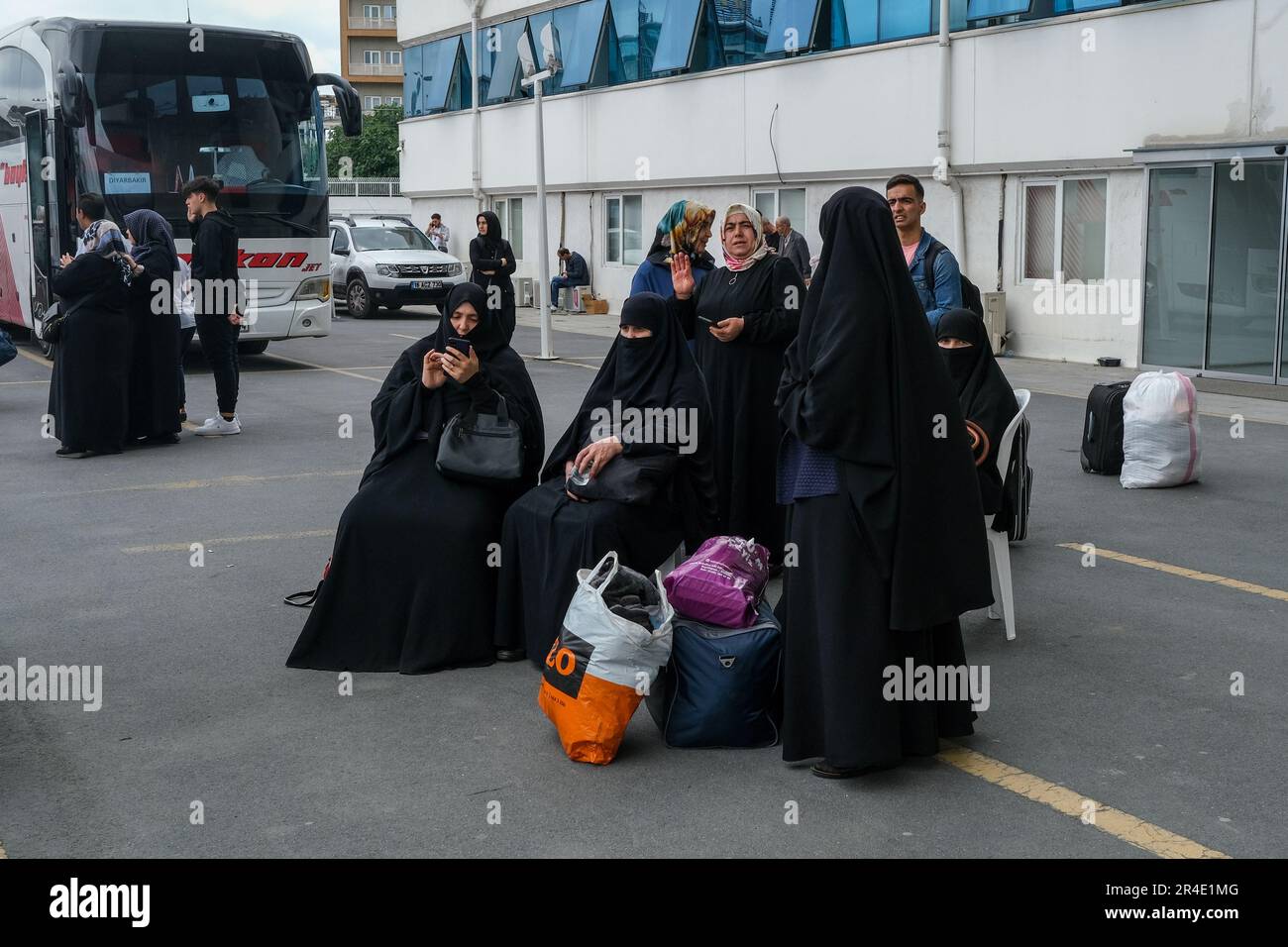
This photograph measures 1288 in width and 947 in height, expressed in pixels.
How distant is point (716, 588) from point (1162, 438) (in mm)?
5892

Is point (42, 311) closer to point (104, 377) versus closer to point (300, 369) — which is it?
point (300, 369)

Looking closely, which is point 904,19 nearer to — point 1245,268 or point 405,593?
point 1245,268

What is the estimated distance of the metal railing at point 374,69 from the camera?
95.9 meters

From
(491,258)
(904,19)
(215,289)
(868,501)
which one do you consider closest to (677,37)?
(904,19)

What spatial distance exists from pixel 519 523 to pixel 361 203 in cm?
4475

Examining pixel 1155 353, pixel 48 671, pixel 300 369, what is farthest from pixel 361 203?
pixel 48 671

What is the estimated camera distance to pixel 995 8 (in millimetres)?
19062

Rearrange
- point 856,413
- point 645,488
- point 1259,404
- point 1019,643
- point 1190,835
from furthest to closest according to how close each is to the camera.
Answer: point 1259,404, point 1019,643, point 645,488, point 856,413, point 1190,835

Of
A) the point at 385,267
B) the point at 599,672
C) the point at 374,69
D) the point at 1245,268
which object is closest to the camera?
the point at 599,672

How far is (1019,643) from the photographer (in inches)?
256

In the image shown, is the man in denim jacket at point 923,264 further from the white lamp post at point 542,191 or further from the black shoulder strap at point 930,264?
the white lamp post at point 542,191

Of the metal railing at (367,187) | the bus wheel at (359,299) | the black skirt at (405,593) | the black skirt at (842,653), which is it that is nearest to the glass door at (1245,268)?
the black skirt at (405,593)

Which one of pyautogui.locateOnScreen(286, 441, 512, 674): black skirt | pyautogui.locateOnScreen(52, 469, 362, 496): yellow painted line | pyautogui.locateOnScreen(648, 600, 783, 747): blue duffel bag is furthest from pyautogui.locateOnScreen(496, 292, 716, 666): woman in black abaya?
pyautogui.locateOnScreen(52, 469, 362, 496): yellow painted line

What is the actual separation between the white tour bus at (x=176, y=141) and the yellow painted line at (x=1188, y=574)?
37.2 feet
